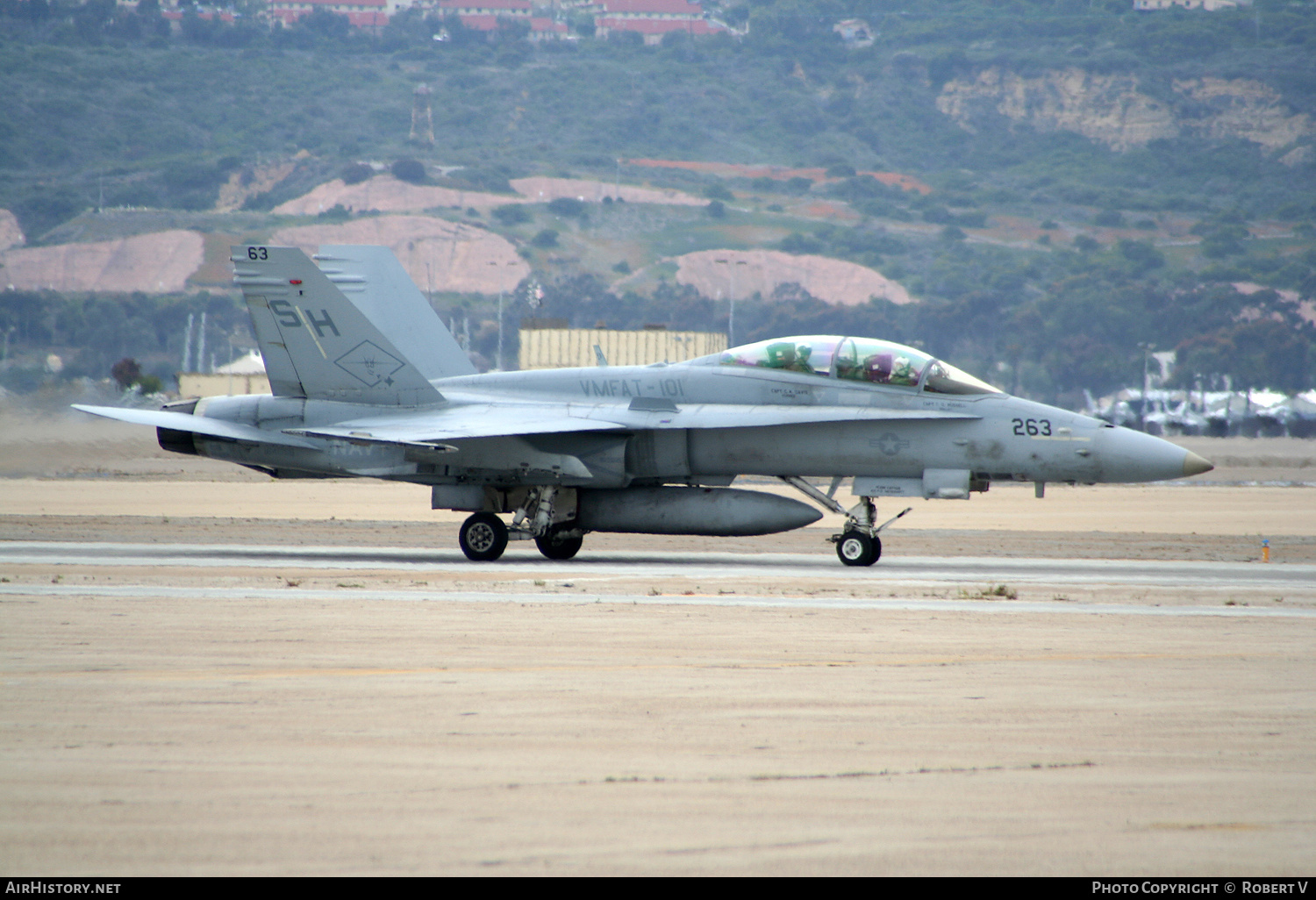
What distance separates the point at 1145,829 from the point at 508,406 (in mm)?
14982

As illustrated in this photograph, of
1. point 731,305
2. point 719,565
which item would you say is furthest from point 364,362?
point 731,305

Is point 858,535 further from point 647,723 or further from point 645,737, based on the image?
point 645,737

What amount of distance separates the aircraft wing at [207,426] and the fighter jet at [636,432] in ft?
0.11

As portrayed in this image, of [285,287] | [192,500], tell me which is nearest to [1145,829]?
[285,287]

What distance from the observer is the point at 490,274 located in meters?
191

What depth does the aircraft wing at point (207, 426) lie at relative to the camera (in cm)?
1886

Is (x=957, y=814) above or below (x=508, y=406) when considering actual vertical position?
below

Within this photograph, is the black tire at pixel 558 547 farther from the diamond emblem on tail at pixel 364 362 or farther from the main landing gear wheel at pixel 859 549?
the main landing gear wheel at pixel 859 549

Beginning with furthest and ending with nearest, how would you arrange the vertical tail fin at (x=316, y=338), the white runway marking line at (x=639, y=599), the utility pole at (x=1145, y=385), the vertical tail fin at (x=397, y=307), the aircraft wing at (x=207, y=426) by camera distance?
the utility pole at (x=1145, y=385), the vertical tail fin at (x=397, y=307), the vertical tail fin at (x=316, y=338), the aircraft wing at (x=207, y=426), the white runway marking line at (x=639, y=599)

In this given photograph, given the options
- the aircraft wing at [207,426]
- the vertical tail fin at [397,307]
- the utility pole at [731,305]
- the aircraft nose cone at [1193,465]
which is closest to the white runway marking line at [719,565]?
the aircraft nose cone at [1193,465]

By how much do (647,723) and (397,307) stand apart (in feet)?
55.8

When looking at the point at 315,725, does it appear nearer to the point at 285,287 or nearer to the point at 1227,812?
the point at 1227,812

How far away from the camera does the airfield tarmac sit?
4902mm

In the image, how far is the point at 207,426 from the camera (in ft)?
62.3
